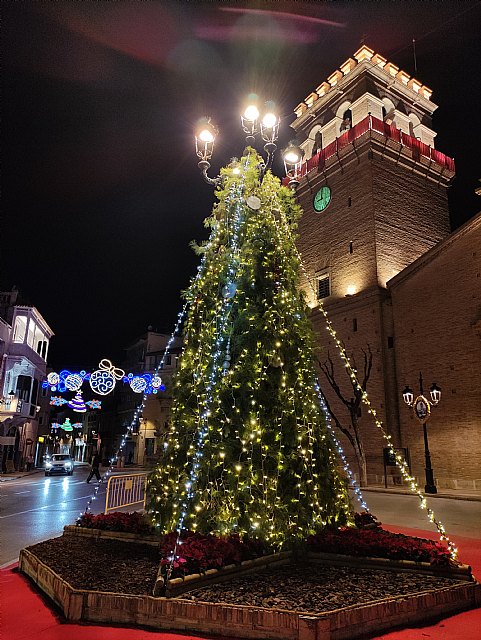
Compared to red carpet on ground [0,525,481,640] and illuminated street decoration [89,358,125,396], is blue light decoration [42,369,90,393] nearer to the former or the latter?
illuminated street decoration [89,358,125,396]

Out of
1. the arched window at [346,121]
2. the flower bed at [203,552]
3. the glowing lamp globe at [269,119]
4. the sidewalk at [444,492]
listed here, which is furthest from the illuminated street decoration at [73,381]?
the arched window at [346,121]

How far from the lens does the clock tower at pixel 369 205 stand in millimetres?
25797

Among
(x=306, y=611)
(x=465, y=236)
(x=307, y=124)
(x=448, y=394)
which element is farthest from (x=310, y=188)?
(x=306, y=611)

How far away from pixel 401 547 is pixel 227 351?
383 centimetres

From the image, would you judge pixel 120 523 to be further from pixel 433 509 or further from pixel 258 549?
pixel 433 509

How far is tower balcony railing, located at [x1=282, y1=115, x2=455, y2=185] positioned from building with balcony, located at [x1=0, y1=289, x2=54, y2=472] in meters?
21.9

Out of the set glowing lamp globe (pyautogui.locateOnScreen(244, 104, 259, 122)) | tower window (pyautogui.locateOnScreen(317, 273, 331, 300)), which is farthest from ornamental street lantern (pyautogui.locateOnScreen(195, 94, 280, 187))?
tower window (pyautogui.locateOnScreen(317, 273, 331, 300))

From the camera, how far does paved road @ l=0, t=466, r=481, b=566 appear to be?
1011cm

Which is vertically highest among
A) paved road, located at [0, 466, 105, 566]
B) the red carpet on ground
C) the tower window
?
the tower window

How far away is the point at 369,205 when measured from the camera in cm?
2758

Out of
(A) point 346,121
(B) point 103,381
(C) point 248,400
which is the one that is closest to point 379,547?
(C) point 248,400

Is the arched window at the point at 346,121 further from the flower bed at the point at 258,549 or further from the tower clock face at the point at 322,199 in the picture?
the flower bed at the point at 258,549

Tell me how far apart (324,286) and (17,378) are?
22350 mm

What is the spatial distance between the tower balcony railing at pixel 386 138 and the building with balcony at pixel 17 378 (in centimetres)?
2194
